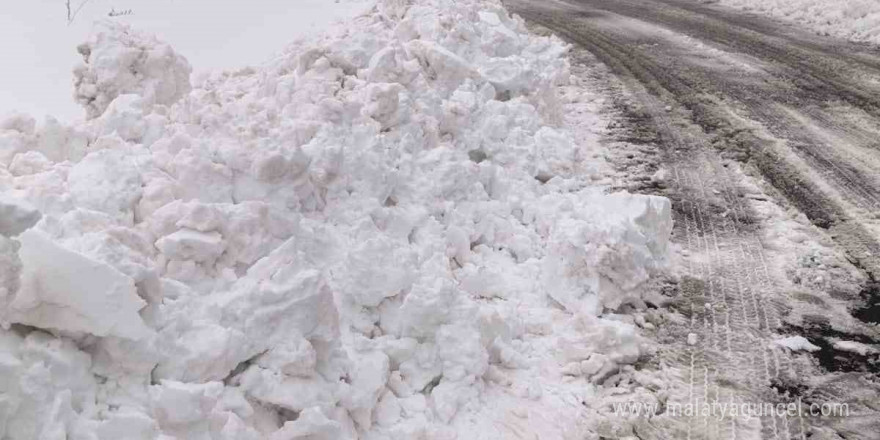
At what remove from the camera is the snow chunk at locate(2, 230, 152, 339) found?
2324mm

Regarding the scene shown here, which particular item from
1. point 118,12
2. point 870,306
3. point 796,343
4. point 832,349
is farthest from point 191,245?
point 118,12

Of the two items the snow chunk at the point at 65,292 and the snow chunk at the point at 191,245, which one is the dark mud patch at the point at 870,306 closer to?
the snow chunk at the point at 191,245

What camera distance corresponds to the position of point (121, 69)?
477cm

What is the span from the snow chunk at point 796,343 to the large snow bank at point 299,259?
81 centimetres

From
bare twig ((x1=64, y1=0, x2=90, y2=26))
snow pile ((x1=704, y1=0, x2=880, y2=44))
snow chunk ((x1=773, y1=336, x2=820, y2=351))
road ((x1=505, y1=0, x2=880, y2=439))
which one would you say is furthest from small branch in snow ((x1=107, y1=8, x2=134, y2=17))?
snow pile ((x1=704, y1=0, x2=880, y2=44))

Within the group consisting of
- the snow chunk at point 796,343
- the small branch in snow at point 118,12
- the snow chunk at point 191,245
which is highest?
the snow chunk at point 191,245

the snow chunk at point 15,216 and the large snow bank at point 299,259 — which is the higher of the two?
the snow chunk at point 15,216

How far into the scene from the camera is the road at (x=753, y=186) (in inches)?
142

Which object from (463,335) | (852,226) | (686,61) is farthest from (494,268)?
(686,61)

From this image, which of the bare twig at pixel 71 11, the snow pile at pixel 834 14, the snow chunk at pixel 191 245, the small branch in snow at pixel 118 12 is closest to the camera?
the snow chunk at pixel 191 245

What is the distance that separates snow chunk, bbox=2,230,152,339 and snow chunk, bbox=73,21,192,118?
254cm

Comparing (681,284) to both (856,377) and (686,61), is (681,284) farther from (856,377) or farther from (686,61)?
(686,61)

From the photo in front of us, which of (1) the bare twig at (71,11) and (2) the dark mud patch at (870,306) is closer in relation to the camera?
(2) the dark mud patch at (870,306)

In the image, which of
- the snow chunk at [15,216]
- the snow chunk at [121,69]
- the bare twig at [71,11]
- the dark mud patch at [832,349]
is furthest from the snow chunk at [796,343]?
the bare twig at [71,11]
